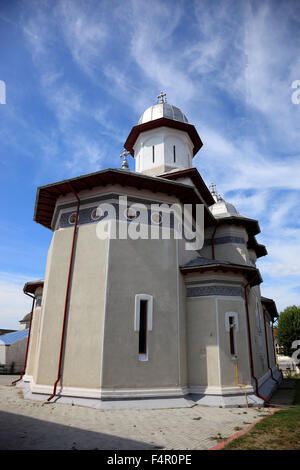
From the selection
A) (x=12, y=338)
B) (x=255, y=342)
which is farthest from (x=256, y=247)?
(x=12, y=338)

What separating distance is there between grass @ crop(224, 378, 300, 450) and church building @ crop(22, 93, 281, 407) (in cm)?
282

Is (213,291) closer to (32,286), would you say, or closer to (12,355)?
(32,286)

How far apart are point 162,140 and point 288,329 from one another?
91.3 ft

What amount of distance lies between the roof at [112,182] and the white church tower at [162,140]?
4.09 m

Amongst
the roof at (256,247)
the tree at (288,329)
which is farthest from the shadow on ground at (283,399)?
the tree at (288,329)

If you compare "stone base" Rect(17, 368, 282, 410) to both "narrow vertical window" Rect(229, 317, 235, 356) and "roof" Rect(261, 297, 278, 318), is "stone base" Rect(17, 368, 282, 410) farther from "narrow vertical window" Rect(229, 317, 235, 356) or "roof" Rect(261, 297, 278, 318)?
"roof" Rect(261, 297, 278, 318)

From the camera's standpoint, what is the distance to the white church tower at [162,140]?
15406 mm

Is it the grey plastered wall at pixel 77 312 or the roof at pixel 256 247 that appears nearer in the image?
the grey plastered wall at pixel 77 312

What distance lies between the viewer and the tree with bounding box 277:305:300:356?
108 feet

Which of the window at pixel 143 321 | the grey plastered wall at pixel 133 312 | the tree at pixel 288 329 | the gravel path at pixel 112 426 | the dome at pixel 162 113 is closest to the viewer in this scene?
the gravel path at pixel 112 426

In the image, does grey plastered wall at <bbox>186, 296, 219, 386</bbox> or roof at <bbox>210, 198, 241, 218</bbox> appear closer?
grey plastered wall at <bbox>186, 296, 219, 386</bbox>

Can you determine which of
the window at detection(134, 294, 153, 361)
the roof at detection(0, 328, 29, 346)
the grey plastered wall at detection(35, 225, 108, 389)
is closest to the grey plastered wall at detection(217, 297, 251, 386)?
the window at detection(134, 294, 153, 361)

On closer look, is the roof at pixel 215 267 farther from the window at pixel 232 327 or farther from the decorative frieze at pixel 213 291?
the window at pixel 232 327

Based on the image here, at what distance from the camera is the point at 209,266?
35.1ft
